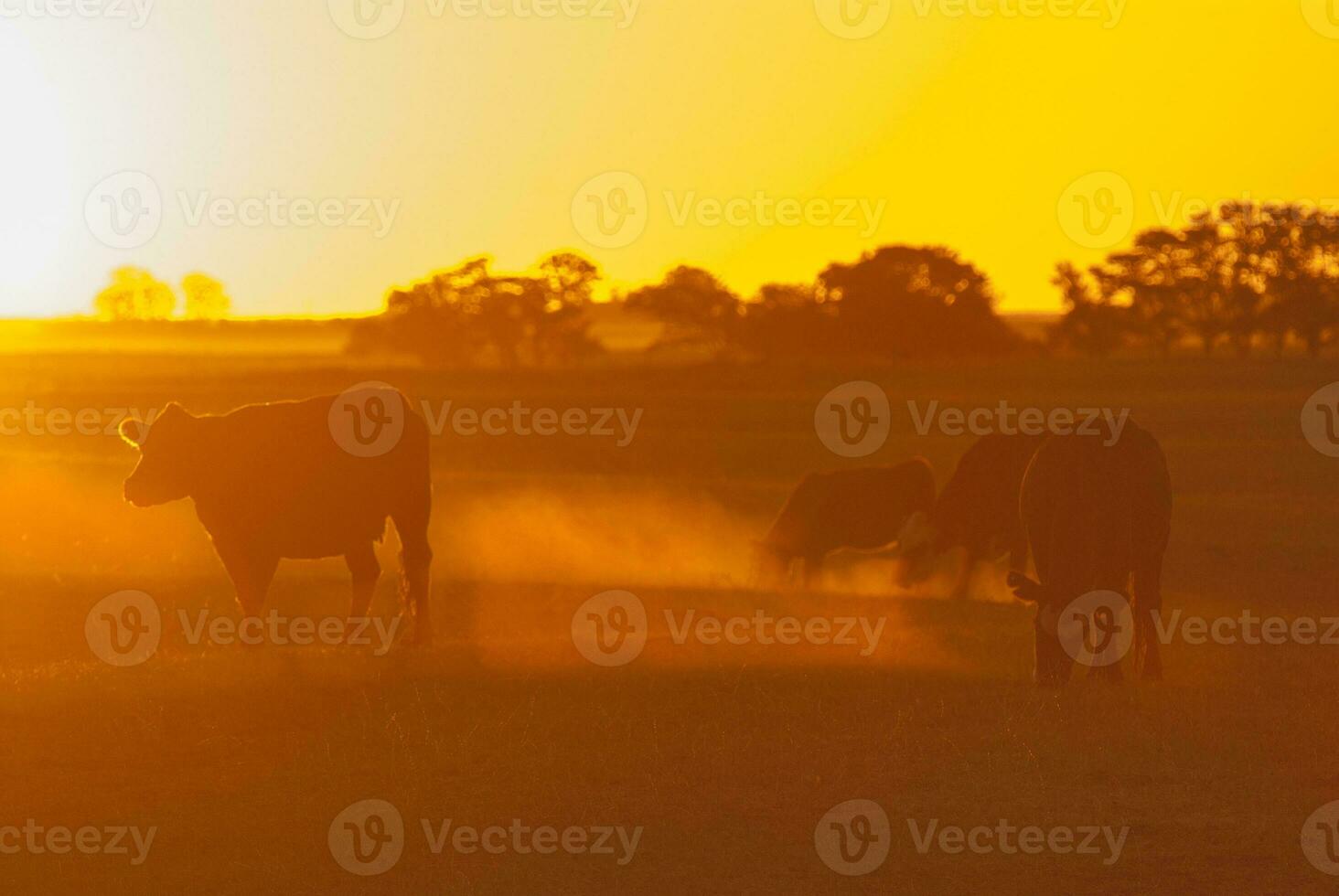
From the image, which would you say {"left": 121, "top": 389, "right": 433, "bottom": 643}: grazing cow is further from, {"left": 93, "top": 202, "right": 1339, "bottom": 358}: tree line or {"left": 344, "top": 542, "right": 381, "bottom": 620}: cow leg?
Answer: {"left": 93, "top": 202, "right": 1339, "bottom": 358}: tree line

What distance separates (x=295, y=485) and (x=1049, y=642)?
7077 mm

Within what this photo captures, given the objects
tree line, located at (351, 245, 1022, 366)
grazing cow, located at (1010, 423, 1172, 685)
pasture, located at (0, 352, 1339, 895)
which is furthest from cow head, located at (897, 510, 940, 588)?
tree line, located at (351, 245, 1022, 366)

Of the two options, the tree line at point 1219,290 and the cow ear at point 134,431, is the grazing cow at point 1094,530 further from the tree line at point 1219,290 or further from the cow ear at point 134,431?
the tree line at point 1219,290

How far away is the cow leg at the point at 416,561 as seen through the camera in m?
16.2

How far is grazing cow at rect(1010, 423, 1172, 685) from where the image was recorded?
40.8ft

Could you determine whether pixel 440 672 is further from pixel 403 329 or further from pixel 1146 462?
pixel 403 329

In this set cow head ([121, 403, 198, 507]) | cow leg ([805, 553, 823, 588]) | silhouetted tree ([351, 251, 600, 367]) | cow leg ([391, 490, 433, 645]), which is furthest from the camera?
silhouetted tree ([351, 251, 600, 367])

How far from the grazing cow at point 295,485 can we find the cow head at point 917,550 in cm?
826

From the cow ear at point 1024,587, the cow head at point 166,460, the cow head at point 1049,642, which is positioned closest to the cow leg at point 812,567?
the cow head at point 166,460

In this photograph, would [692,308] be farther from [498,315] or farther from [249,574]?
[249,574]

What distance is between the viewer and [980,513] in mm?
21703

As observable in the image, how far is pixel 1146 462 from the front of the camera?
1348 centimetres

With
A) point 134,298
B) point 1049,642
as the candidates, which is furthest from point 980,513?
point 134,298

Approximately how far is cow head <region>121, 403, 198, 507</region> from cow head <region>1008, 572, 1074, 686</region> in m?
7.95
